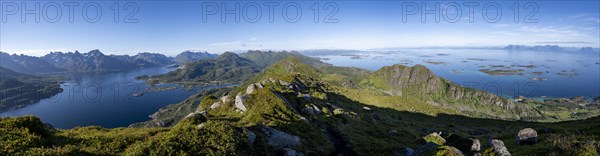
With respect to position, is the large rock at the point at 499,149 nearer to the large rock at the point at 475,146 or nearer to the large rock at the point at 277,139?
the large rock at the point at 475,146

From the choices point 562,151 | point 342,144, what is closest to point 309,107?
point 342,144

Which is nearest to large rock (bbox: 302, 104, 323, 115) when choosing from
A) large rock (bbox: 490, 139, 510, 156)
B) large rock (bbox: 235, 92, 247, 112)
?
large rock (bbox: 235, 92, 247, 112)

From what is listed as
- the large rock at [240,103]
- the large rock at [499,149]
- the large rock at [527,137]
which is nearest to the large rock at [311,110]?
the large rock at [240,103]

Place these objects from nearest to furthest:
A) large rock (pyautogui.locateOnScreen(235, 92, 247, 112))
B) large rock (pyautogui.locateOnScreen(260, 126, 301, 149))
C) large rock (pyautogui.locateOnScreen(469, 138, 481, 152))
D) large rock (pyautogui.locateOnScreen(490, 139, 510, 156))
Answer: large rock (pyautogui.locateOnScreen(490, 139, 510, 156))
large rock (pyautogui.locateOnScreen(469, 138, 481, 152))
large rock (pyautogui.locateOnScreen(260, 126, 301, 149))
large rock (pyautogui.locateOnScreen(235, 92, 247, 112))

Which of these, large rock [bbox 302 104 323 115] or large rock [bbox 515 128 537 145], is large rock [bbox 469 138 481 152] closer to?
large rock [bbox 515 128 537 145]

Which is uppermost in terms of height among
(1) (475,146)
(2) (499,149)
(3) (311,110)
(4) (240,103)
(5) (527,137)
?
(2) (499,149)

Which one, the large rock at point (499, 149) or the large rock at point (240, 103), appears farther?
the large rock at point (240, 103)

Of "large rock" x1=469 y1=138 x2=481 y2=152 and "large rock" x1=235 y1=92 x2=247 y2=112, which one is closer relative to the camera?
"large rock" x1=469 y1=138 x2=481 y2=152

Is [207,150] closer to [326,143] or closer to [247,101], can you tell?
[326,143]

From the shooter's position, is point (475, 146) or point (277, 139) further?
point (277, 139)

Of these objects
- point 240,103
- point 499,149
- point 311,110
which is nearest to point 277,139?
point 499,149

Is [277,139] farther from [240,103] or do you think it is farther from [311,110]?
[311,110]

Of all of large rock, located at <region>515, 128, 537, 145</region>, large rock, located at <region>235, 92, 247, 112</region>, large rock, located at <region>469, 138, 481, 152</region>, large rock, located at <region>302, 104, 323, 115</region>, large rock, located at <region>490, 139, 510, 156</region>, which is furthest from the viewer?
large rock, located at <region>302, 104, 323, 115</region>
